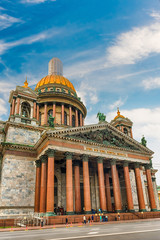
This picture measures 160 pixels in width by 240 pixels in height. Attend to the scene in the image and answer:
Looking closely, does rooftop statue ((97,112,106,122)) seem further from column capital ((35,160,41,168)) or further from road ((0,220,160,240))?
road ((0,220,160,240))

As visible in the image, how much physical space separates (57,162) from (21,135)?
292 inches

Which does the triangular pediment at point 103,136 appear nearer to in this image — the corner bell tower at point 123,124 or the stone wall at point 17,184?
the stone wall at point 17,184

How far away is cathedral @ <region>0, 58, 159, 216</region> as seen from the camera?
2641 centimetres

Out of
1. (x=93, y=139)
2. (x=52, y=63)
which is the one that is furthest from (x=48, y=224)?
(x=52, y=63)

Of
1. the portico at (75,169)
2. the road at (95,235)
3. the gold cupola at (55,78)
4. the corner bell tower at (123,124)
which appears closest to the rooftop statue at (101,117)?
the portico at (75,169)

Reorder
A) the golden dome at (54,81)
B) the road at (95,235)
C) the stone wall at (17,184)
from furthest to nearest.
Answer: the golden dome at (54,81) → the stone wall at (17,184) → the road at (95,235)

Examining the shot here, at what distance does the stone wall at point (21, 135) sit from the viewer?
30969 millimetres

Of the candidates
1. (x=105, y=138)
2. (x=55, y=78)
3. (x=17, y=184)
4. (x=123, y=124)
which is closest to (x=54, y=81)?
(x=55, y=78)

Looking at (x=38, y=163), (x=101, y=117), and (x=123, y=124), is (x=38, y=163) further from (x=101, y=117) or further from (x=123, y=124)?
(x=123, y=124)

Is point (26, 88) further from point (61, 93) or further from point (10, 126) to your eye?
point (61, 93)

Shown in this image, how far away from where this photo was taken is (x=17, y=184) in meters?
28.2

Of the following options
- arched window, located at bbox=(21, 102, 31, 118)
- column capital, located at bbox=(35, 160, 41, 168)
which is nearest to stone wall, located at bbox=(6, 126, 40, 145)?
column capital, located at bbox=(35, 160, 41, 168)

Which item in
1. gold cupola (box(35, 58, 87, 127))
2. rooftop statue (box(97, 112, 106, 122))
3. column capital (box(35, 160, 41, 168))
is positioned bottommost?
column capital (box(35, 160, 41, 168))

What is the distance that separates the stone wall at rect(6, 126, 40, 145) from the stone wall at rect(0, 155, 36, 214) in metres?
2.84
